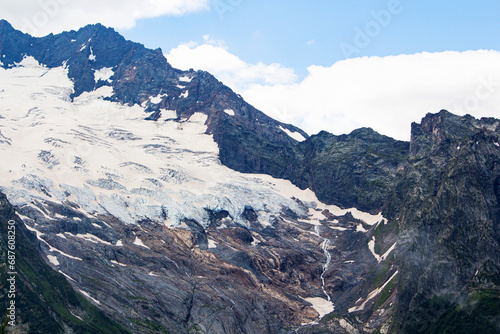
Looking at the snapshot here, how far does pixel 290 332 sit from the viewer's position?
577ft

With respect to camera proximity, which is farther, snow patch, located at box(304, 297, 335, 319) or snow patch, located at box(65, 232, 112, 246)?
snow patch, located at box(304, 297, 335, 319)

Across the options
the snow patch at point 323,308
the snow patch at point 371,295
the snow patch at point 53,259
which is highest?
the snow patch at point 53,259

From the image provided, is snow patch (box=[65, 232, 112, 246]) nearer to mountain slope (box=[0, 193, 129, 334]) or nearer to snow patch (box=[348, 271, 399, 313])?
mountain slope (box=[0, 193, 129, 334])

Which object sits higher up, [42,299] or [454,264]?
[454,264]

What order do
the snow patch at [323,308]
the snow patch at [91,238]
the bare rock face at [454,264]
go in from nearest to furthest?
the bare rock face at [454,264], the snow patch at [91,238], the snow patch at [323,308]

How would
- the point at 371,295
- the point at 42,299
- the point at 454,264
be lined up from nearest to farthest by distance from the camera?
the point at 42,299 < the point at 454,264 < the point at 371,295

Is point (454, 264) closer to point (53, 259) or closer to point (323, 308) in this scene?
point (323, 308)

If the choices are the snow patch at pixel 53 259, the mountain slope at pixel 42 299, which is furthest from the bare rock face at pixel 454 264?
the snow patch at pixel 53 259

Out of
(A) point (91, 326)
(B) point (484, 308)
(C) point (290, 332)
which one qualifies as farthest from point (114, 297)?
(B) point (484, 308)

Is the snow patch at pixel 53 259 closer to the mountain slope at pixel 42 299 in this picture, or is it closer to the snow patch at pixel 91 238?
the mountain slope at pixel 42 299

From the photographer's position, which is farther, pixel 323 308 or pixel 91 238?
pixel 323 308

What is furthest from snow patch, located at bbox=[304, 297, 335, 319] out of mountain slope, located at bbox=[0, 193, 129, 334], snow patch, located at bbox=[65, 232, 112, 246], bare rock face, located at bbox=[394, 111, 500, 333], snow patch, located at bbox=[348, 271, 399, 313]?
snow patch, located at bbox=[65, 232, 112, 246]

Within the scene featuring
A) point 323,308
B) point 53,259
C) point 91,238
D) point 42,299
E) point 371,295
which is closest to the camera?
point 42,299

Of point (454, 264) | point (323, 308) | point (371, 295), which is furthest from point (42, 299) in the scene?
point (454, 264)
